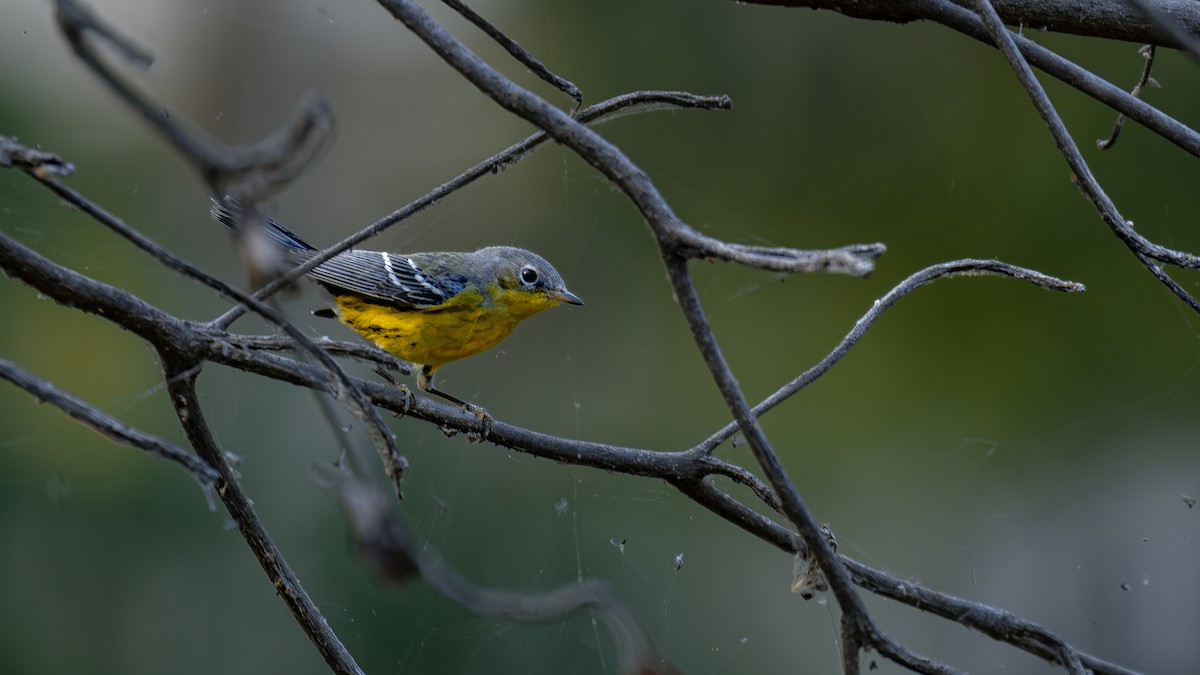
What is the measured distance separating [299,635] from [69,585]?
0.69 metres

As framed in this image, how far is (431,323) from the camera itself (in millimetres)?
2227

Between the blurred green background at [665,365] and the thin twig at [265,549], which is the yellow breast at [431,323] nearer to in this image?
the blurred green background at [665,365]

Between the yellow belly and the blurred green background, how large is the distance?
0.12m

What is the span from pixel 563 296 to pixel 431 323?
31cm

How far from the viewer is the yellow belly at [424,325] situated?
2.23 meters

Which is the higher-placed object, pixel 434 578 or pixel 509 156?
pixel 509 156

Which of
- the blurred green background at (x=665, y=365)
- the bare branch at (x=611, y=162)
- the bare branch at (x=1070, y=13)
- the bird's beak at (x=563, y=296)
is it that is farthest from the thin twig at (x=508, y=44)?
the blurred green background at (x=665, y=365)

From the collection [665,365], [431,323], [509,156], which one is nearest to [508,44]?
[509,156]

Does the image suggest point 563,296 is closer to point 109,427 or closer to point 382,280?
point 382,280

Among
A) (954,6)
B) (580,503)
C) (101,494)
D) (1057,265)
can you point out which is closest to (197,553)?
(101,494)

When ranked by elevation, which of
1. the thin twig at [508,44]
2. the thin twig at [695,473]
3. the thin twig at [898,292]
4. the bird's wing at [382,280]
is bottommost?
the thin twig at [695,473]

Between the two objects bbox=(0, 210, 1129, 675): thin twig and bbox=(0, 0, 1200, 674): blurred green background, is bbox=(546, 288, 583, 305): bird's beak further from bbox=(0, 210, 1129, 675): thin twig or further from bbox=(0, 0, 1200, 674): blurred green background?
bbox=(0, 210, 1129, 675): thin twig

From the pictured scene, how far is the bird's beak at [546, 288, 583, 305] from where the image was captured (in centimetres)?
228

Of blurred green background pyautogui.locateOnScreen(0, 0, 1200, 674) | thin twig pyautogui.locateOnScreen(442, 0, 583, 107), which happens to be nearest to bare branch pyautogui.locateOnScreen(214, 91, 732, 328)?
thin twig pyautogui.locateOnScreen(442, 0, 583, 107)
